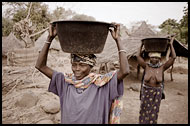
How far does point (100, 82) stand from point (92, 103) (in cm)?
20

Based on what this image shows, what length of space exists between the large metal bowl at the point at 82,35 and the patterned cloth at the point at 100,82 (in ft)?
0.90

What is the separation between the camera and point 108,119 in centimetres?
157

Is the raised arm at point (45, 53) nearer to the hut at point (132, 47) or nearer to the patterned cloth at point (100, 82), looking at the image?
the patterned cloth at point (100, 82)

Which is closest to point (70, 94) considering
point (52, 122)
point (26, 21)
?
point (52, 122)

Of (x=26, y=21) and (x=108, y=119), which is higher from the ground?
(x=26, y=21)

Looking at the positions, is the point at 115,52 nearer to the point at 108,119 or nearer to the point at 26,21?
the point at 26,21

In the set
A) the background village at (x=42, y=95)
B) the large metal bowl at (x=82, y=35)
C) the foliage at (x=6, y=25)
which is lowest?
the background village at (x=42, y=95)

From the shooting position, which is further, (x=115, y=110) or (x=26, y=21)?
(x=26, y=21)

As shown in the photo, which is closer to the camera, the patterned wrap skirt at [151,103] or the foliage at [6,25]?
the patterned wrap skirt at [151,103]

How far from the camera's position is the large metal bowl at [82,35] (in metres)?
1.20

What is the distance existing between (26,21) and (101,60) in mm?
3299

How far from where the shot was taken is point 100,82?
141 centimetres

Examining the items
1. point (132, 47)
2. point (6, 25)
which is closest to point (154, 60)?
point (132, 47)

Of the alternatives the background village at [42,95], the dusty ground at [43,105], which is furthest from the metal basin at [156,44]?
the dusty ground at [43,105]
